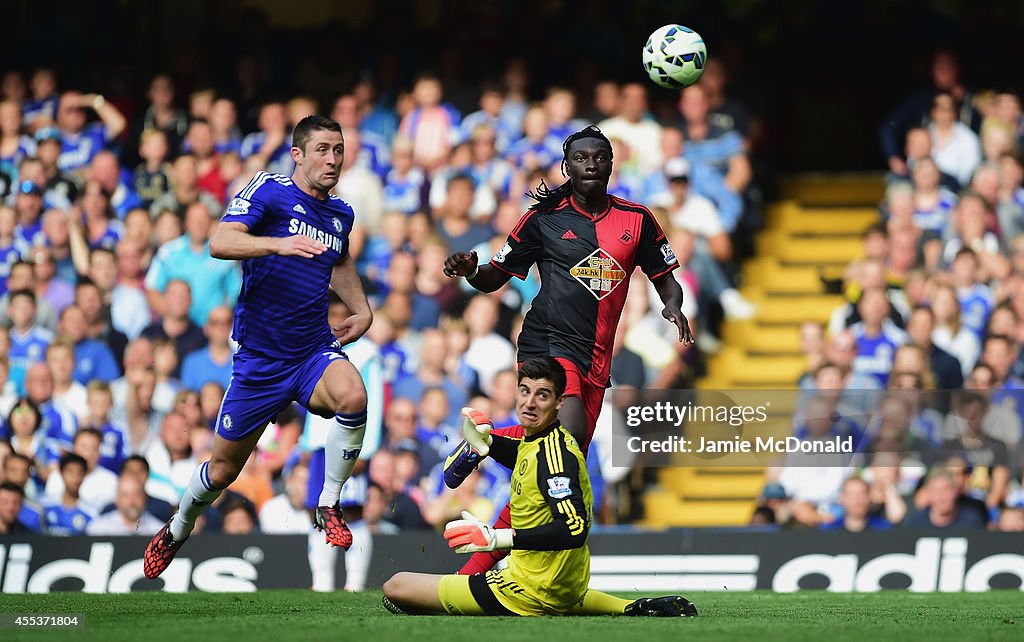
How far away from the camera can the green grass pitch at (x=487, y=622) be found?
6254 mm

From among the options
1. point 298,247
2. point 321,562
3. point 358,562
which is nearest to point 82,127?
point 321,562

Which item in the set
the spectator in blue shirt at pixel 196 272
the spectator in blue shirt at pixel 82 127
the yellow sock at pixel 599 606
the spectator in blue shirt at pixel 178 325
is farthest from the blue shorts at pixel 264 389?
the spectator in blue shirt at pixel 82 127

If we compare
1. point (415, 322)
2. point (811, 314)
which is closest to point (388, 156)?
point (415, 322)

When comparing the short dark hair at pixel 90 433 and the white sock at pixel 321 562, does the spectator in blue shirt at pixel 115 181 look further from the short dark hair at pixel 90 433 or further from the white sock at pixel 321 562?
the white sock at pixel 321 562

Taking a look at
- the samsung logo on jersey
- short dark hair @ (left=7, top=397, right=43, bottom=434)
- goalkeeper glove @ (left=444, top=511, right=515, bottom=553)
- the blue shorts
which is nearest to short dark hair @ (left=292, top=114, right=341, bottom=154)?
the samsung logo on jersey

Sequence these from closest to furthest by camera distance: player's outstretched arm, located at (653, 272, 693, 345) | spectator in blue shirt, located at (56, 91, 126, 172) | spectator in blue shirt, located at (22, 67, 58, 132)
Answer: player's outstretched arm, located at (653, 272, 693, 345) → spectator in blue shirt, located at (56, 91, 126, 172) → spectator in blue shirt, located at (22, 67, 58, 132)

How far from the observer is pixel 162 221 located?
1341 cm

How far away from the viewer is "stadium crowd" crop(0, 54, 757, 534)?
11.8 m

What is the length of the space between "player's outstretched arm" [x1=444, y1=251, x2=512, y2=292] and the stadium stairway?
3.95 m

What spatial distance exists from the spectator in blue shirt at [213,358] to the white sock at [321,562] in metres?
2.13

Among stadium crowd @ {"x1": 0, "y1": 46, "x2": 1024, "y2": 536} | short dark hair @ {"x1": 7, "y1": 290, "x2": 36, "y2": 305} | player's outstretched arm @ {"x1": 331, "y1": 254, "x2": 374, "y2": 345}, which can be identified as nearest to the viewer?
player's outstretched arm @ {"x1": 331, "y1": 254, "x2": 374, "y2": 345}

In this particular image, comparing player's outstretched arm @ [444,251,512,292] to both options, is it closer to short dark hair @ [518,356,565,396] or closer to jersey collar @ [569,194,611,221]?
jersey collar @ [569,194,611,221]

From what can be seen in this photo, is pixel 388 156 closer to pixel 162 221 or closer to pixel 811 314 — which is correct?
pixel 162 221

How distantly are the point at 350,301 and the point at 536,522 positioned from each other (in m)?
1.83
